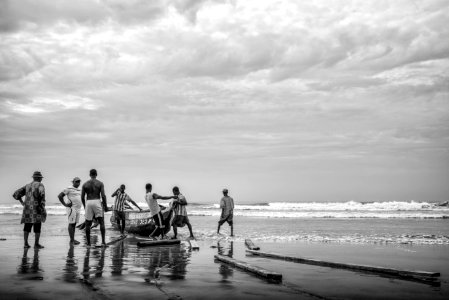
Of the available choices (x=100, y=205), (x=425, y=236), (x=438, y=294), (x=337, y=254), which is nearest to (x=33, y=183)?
(x=100, y=205)

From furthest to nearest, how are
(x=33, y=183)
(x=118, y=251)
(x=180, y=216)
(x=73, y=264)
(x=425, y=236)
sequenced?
(x=425, y=236) → (x=180, y=216) → (x=33, y=183) → (x=118, y=251) → (x=73, y=264)

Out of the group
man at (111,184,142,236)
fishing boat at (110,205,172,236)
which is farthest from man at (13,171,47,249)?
fishing boat at (110,205,172,236)

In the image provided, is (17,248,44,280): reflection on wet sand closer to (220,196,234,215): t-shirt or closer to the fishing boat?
the fishing boat

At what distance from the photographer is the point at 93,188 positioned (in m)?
12.4

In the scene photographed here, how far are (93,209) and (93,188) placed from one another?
0.61m

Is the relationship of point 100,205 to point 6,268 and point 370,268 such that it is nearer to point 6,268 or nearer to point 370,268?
point 6,268

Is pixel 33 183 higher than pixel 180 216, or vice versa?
pixel 33 183

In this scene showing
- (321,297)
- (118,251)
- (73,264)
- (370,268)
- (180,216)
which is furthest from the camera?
(180,216)

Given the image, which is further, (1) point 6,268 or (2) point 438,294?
(1) point 6,268

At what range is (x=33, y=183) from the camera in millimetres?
12008

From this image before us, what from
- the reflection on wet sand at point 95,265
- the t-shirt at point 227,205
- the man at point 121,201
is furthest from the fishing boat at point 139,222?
the reflection on wet sand at point 95,265

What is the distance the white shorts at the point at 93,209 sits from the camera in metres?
12.4

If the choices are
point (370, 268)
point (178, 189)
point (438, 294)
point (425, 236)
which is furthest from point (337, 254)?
point (425, 236)

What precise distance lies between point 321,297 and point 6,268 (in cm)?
573
